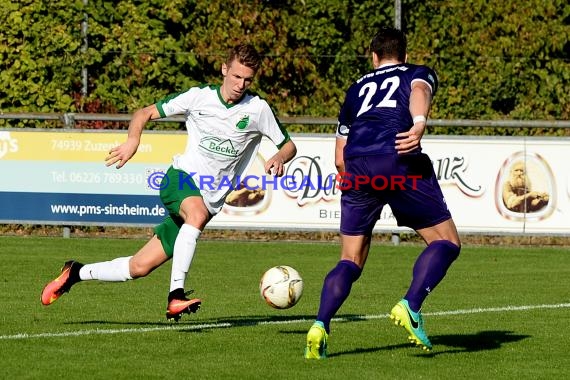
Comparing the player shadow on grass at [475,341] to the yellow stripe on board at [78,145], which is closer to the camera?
the player shadow on grass at [475,341]

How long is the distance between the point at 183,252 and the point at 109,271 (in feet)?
2.40

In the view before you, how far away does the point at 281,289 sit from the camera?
880 cm

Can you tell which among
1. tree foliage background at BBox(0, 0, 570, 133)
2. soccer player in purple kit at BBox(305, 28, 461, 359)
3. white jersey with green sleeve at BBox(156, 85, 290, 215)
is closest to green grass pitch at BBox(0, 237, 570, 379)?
soccer player in purple kit at BBox(305, 28, 461, 359)

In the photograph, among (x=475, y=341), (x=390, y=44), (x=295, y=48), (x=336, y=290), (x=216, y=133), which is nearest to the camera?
(x=336, y=290)

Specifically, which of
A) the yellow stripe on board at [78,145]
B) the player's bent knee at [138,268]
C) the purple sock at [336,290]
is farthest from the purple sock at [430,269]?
the yellow stripe on board at [78,145]

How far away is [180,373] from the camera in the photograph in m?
7.07

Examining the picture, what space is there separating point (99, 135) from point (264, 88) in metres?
5.42

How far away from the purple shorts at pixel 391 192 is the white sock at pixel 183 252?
1.29m

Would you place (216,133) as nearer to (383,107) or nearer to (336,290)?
(383,107)

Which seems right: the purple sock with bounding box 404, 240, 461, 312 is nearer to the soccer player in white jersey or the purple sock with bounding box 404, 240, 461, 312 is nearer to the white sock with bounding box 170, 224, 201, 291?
the soccer player in white jersey

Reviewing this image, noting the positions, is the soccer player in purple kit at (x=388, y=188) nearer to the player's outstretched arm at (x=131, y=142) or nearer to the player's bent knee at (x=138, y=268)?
the player's outstretched arm at (x=131, y=142)

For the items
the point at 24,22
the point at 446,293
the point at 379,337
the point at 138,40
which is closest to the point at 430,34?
the point at 138,40

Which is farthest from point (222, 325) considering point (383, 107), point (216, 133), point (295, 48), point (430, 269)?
point (295, 48)

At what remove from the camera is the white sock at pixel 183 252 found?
8719 millimetres
